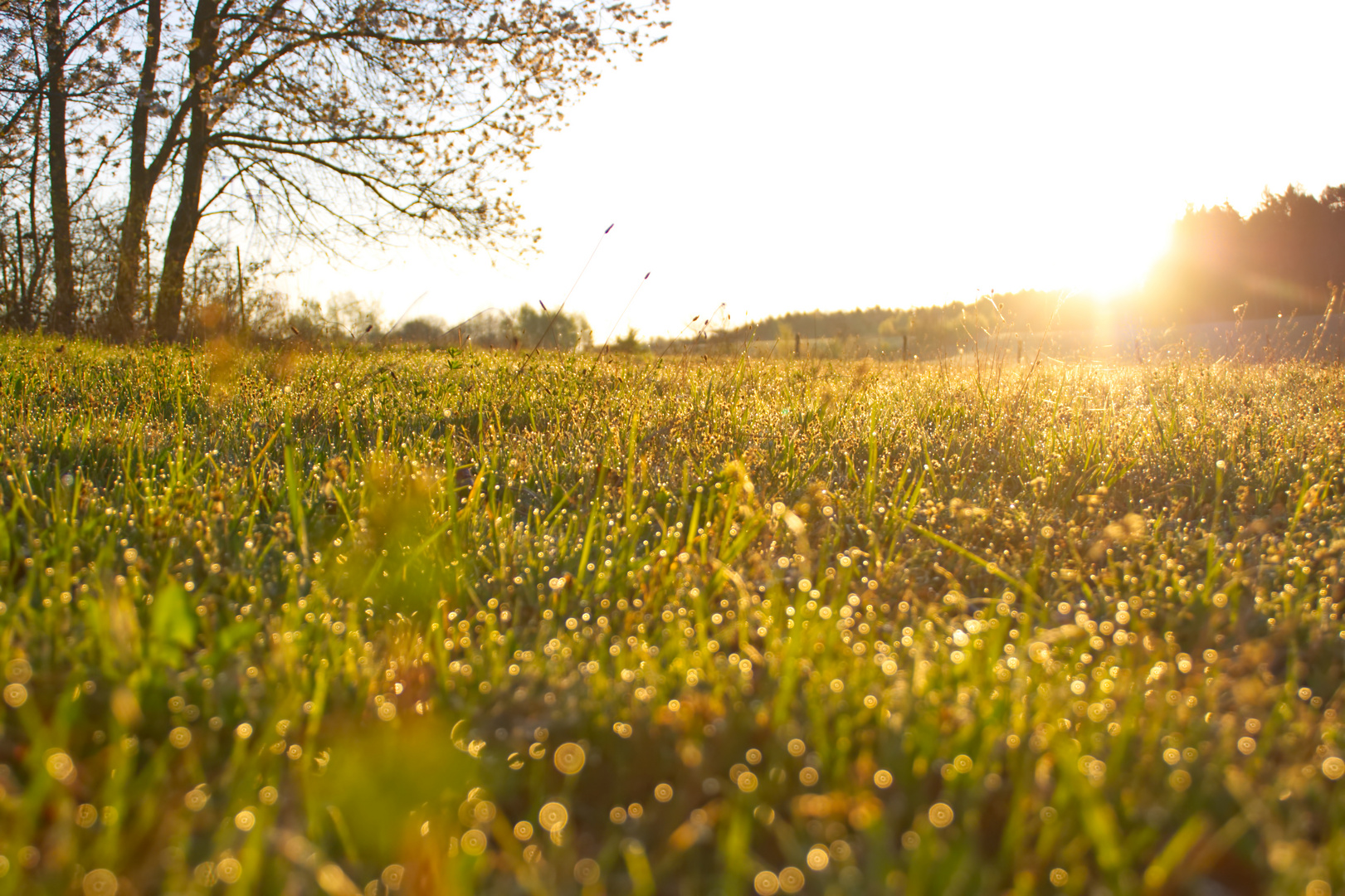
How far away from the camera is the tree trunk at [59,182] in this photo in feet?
29.5

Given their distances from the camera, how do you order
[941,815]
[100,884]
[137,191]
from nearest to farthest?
1. [100,884]
2. [941,815]
3. [137,191]

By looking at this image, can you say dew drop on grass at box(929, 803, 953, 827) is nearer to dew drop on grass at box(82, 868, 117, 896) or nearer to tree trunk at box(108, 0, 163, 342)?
dew drop on grass at box(82, 868, 117, 896)

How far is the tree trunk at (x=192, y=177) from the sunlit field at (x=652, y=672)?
725 centimetres

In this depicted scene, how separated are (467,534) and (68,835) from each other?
1.15m

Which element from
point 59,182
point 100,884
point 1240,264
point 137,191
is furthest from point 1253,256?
point 100,884

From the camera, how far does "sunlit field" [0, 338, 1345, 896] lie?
849 mm

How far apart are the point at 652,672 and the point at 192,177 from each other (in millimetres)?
12323

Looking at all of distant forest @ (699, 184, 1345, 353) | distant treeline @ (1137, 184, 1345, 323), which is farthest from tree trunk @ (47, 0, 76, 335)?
distant treeline @ (1137, 184, 1345, 323)

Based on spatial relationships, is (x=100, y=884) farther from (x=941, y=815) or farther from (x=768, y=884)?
(x=941, y=815)

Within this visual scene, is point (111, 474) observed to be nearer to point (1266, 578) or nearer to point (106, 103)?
point (1266, 578)

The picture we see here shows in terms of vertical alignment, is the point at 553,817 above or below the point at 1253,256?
below

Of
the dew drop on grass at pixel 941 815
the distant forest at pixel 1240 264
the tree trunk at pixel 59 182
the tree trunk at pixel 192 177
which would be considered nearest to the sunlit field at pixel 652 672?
the dew drop on grass at pixel 941 815

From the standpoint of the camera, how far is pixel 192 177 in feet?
34.1

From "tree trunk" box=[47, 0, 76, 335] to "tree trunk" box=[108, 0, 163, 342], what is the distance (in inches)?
25.9
